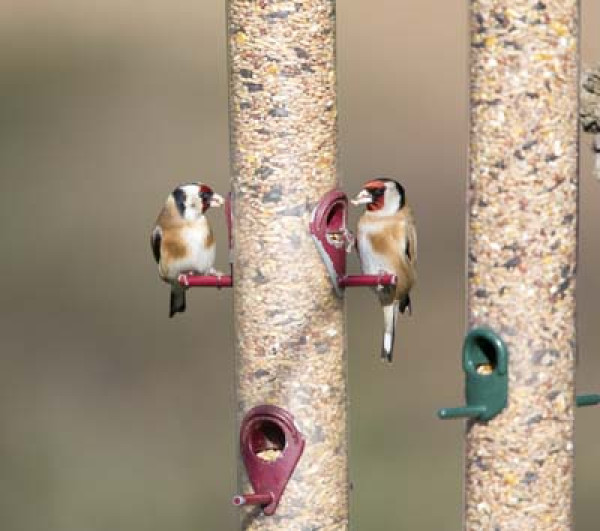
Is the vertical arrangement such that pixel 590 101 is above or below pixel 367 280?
above

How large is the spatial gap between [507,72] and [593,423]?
7956mm

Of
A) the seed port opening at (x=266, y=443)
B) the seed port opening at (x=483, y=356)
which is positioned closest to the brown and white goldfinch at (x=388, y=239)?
the seed port opening at (x=266, y=443)

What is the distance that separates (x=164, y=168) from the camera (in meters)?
18.0

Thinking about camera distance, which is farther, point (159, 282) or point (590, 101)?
point (159, 282)

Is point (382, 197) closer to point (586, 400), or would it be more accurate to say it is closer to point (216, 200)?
point (216, 200)

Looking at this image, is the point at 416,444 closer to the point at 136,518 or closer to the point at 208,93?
the point at 136,518

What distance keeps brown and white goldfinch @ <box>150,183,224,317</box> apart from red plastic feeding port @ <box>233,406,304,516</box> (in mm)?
883

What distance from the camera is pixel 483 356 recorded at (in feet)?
27.3

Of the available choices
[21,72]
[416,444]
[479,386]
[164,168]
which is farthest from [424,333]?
[479,386]

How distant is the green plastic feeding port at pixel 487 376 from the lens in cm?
823

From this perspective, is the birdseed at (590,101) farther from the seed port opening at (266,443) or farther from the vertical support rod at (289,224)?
the seed port opening at (266,443)

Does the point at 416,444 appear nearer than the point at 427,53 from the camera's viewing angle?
Yes

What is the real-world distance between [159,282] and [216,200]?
27.4 ft

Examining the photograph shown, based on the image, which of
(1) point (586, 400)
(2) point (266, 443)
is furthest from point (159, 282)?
(1) point (586, 400)
